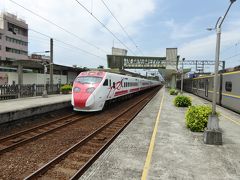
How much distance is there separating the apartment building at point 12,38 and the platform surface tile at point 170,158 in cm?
6587

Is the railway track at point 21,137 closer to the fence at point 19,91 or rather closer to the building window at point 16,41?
the fence at point 19,91

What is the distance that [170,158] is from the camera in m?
6.28

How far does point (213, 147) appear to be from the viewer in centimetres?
736

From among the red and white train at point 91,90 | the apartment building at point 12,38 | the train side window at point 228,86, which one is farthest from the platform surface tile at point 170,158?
the apartment building at point 12,38

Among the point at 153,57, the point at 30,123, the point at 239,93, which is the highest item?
the point at 153,57

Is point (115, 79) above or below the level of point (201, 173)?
above

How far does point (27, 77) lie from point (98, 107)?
81.5ft

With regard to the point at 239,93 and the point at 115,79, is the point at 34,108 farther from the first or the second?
the point at 239,93

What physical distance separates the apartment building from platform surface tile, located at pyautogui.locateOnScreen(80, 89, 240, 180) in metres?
65.9

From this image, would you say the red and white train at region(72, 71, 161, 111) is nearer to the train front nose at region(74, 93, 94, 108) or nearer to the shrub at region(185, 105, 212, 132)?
the train front nose at region(74, 93, 94, 108)

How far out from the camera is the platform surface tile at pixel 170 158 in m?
5.26

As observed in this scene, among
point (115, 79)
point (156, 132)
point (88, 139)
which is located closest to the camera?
point (88, 139)

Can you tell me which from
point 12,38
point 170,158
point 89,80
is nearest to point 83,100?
point 89,80

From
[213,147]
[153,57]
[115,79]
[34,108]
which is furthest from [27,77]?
[213,147]
